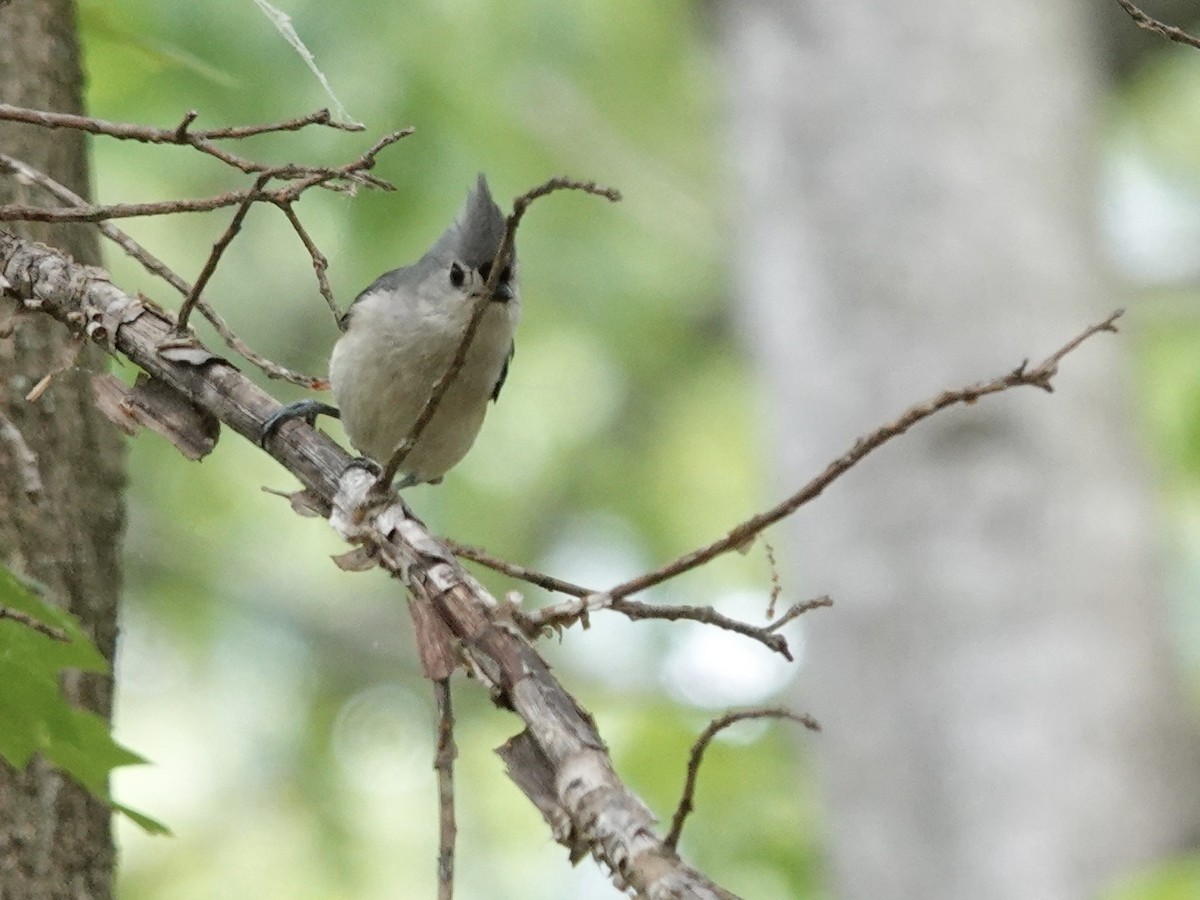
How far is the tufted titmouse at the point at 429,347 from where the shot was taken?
2.63 metres

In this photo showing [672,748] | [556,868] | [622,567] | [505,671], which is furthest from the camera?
[622,567]

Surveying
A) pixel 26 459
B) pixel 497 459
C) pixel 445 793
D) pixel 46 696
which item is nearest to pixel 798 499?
pixel 445 793

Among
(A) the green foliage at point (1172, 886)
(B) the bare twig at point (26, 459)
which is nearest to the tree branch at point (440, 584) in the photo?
(B) the bare twig at point (26, 459)

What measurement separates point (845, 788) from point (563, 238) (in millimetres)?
3386

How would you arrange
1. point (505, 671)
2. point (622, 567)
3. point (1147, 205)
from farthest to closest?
point (1147, 205)
point (622, 567)
point (505, 671)

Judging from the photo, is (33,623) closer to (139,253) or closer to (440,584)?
(440,584)

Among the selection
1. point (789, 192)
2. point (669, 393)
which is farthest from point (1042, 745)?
point (669, 393)

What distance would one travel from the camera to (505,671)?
4.07 feet

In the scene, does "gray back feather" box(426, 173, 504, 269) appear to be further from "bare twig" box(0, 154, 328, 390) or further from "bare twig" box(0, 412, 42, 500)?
"bare twig" box(0, 412, 42, 500)

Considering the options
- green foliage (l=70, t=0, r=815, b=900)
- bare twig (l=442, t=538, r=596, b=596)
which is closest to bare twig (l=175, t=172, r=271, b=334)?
bare twig (l=442, t=538, r=596, b=596)

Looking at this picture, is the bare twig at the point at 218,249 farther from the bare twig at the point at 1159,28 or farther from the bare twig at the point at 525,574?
the bare twig at the point at 1159,28

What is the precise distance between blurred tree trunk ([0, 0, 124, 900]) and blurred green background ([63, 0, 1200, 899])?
212cm

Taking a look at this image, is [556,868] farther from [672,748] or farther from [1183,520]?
[1183,520]

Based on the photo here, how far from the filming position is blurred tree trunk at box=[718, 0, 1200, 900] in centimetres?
395
